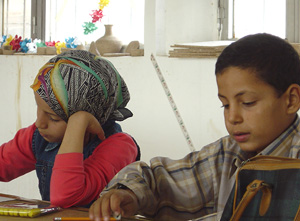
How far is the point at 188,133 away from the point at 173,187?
1884mm

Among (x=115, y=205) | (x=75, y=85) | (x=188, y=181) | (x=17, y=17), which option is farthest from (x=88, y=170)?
(x=17, y=17)

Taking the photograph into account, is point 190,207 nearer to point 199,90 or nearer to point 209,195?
point 209,195

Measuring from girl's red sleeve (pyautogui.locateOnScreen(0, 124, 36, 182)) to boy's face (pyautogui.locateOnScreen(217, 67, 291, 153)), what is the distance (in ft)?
2.92

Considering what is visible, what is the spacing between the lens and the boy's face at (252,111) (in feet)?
4.01

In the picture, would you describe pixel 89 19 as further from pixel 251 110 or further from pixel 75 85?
pixel 251 110

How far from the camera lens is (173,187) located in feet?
4.68

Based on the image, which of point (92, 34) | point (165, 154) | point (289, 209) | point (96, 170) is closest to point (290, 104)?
point (289, 209)

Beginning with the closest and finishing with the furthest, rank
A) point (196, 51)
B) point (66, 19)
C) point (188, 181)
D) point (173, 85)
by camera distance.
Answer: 1. point (188, 181)
2. point (196, 51)
3. point (173, 85)
4. point (66, 19)

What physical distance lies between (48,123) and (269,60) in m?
0.76

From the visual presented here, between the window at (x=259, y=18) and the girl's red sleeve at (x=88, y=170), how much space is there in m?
1.67

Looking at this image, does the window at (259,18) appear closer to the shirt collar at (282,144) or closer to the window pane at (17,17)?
the shirt collar at (282,144)

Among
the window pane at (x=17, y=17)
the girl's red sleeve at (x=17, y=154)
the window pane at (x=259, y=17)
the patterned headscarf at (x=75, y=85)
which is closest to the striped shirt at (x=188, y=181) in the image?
the patterned headscarf at (x=75, y=85)

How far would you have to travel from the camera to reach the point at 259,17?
11.0ft

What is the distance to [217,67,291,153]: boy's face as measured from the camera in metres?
1.22
